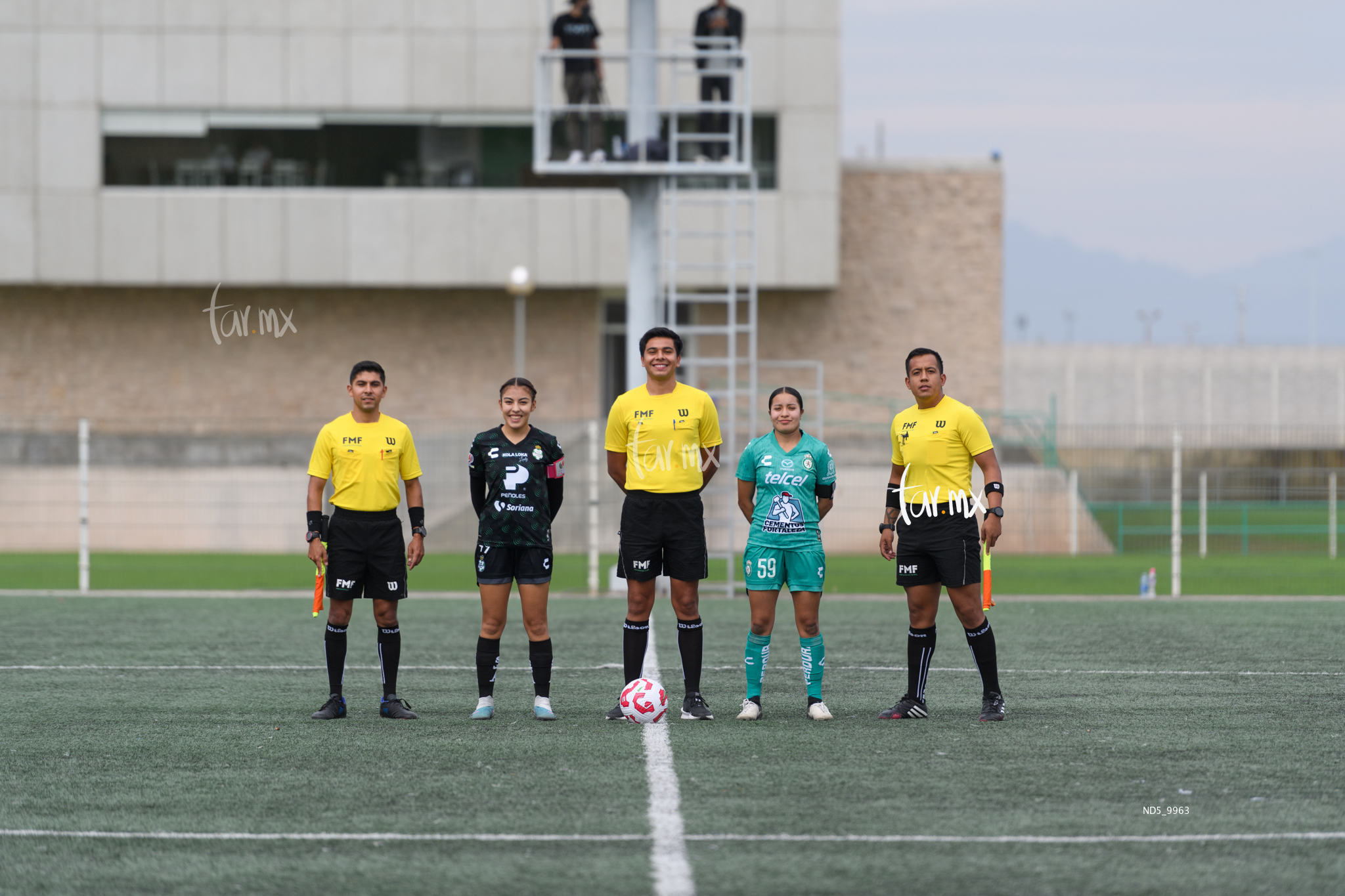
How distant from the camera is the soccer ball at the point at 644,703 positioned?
7785 millimetres

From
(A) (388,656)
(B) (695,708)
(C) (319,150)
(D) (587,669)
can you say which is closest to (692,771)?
(B) (695,708)

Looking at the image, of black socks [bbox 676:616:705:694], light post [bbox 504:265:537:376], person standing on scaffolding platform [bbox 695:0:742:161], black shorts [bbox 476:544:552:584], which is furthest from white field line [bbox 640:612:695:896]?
light post [bbox 504:265:537:376]

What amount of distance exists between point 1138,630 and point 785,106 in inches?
792

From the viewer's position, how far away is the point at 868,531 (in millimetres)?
21812

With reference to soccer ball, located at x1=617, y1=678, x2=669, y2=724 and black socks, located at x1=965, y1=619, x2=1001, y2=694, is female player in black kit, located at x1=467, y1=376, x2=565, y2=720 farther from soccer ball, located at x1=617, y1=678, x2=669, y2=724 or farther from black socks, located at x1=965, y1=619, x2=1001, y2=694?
black socks, located at x1=965, y1=619, x2=1001, y2=694

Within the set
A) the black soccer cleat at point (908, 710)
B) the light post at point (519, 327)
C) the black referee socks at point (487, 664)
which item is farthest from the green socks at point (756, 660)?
the light post at point (519, 327)

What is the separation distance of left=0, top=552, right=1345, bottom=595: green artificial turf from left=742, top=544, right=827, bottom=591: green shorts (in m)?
9.20

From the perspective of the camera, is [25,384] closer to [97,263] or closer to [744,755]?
[97,263]

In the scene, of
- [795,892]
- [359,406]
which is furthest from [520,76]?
[795,892]

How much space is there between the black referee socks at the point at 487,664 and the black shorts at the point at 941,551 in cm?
232

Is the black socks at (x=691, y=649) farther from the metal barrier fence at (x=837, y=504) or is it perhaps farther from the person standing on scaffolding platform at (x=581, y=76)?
the metal barrier fence at (x=837, y=504)

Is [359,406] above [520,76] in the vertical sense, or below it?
below

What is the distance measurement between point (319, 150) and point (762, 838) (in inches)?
1102

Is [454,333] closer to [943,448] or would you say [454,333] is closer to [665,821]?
[943,448]
